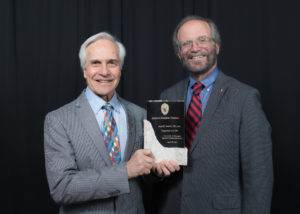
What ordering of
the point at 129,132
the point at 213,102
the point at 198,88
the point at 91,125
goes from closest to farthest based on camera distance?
the point at 91,125 < the point at 129,132 < the point at 213,102 < the point at 198,88

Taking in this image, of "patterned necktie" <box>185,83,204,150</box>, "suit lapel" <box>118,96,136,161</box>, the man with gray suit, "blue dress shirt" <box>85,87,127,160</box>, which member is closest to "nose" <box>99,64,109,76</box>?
the man with gray suit

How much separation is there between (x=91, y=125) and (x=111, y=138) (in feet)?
0.46

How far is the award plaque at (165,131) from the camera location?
6.14ft

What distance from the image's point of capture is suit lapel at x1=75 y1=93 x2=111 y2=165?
188 cm

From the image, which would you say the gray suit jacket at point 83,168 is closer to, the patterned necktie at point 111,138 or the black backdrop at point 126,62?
the patterned necktie at point 111,138

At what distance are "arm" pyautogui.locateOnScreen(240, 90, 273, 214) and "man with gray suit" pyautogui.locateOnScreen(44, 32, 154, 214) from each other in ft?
2.04

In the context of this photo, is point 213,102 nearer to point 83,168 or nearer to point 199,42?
point 199,42

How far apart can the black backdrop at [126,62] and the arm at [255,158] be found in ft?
4.85

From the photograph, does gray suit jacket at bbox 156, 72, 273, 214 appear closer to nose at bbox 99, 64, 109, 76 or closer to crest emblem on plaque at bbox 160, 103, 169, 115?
crest emblem on plaque at bbox 160, 103, 169, 115

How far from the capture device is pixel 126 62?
3.66 m

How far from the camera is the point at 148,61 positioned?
367 cm

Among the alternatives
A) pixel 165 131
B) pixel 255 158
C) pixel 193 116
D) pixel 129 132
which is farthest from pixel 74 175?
pixel 255 158

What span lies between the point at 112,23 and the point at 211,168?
2.13m

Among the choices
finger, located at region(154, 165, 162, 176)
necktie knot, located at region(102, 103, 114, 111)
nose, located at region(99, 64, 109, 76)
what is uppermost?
nose, located at region(99, 64, 109, 76)
